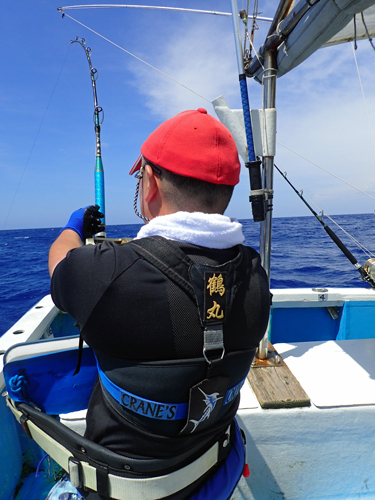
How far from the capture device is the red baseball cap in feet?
3.10

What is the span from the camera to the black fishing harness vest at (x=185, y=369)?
85cm

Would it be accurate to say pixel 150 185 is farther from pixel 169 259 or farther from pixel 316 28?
pixel 316 28

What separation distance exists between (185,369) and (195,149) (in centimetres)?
64

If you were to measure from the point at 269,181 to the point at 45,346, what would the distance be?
1.77 m

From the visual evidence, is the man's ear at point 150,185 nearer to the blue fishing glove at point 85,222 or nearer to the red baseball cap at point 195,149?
the red baseball cap at point 195,149

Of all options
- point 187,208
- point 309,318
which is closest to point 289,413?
point 187,208

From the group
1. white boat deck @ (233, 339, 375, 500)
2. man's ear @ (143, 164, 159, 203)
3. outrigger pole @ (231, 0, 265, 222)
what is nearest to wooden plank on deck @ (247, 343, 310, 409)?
white boat deck @ (233, 339, 375, 500)

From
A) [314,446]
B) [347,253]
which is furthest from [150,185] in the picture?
[347,253]

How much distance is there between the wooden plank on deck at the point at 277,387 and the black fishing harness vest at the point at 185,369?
1.13 metres

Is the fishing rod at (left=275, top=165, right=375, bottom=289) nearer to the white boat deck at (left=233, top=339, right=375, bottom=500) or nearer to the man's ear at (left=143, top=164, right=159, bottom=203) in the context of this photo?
the white boat deck at (left=233, top=339, right=375, bottom=500)

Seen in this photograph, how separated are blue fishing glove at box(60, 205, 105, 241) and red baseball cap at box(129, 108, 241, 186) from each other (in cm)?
51

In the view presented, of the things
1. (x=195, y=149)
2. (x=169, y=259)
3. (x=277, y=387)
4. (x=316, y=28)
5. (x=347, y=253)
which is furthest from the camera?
(x=347, y=253)

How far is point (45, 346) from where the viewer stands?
51.8 inches

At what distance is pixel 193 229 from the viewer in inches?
35.2
